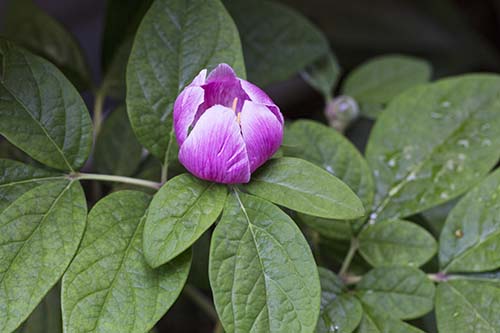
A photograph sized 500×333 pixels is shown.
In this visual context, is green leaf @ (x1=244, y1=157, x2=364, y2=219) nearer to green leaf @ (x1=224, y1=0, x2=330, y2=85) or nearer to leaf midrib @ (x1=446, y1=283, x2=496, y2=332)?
leaf midrib @ (x1=446, y1=283, x2=496, y2=332)

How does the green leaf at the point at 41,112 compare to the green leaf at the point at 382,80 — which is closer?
the green leaf at the point at 41,112

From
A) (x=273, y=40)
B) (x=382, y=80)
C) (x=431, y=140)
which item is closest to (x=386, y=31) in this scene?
(x=382, y=80)

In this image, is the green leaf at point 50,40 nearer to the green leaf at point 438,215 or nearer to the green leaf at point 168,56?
the green leaf at point 168,56

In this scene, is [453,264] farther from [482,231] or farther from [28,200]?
[28,200]

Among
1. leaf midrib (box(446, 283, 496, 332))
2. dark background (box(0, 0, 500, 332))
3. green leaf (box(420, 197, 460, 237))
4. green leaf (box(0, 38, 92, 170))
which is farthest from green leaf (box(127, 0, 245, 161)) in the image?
dark background (box(0, 0, 500, 332))

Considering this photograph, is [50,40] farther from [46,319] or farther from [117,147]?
[46,319]

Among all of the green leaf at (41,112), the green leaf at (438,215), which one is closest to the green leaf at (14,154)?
the green leaf at (41,112)
